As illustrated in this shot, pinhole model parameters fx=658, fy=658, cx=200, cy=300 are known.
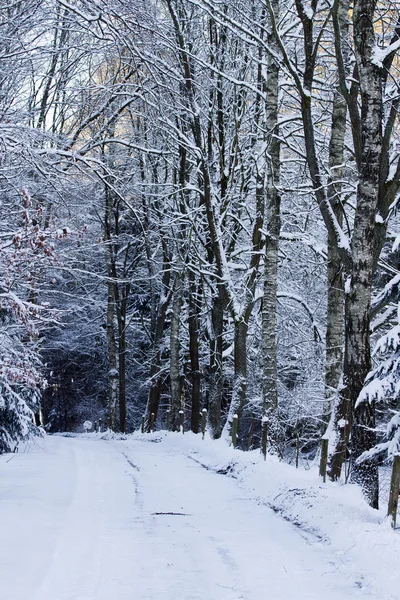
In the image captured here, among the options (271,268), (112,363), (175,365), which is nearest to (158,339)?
(112,363)

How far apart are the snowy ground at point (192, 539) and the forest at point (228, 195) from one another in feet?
4.15

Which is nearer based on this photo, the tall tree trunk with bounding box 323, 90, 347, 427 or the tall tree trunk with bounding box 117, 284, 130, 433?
the tall tree trunk with bounding box 323, 90, 347, 427

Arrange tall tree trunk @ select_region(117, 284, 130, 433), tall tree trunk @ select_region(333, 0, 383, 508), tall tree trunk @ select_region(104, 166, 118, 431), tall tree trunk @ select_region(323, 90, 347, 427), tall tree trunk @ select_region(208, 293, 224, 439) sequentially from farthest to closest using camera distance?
tall tree trunk @ select_region(117, 284, 130, 433)
tall tree trunk @ select_region(104, 166, 118, 431)
tall tree trunk @ select_region(208, 293, 224, 439)
tall tree trunk @ select_region(323, 90, 347, 427)
tall tree trunk @ select_region(333, 0, 383, 508)

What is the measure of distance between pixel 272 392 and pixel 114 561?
31.2 ft

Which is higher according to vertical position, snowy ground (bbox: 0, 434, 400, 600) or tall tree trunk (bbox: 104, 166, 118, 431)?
tall tree trunk (bbox: 104, 166, 118, 431)

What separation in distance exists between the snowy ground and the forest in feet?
4.15

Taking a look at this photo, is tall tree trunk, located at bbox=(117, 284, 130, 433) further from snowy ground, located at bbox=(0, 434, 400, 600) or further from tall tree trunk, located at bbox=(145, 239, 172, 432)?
snowy ground, located at bbox=(0, 434, 400, 600)

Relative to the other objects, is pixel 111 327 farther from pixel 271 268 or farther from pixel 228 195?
pixel 271 268

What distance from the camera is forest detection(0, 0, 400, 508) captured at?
29.7 ft

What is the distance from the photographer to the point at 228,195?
66.0 feet

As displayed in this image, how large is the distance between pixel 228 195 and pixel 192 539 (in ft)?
47.7

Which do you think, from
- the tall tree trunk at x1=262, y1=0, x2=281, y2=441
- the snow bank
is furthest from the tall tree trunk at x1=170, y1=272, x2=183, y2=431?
the snow bank

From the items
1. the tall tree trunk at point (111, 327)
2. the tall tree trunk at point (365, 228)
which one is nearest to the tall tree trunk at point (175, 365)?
the tall tree trunk at point (111, 327)

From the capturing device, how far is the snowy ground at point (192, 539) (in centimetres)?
517
